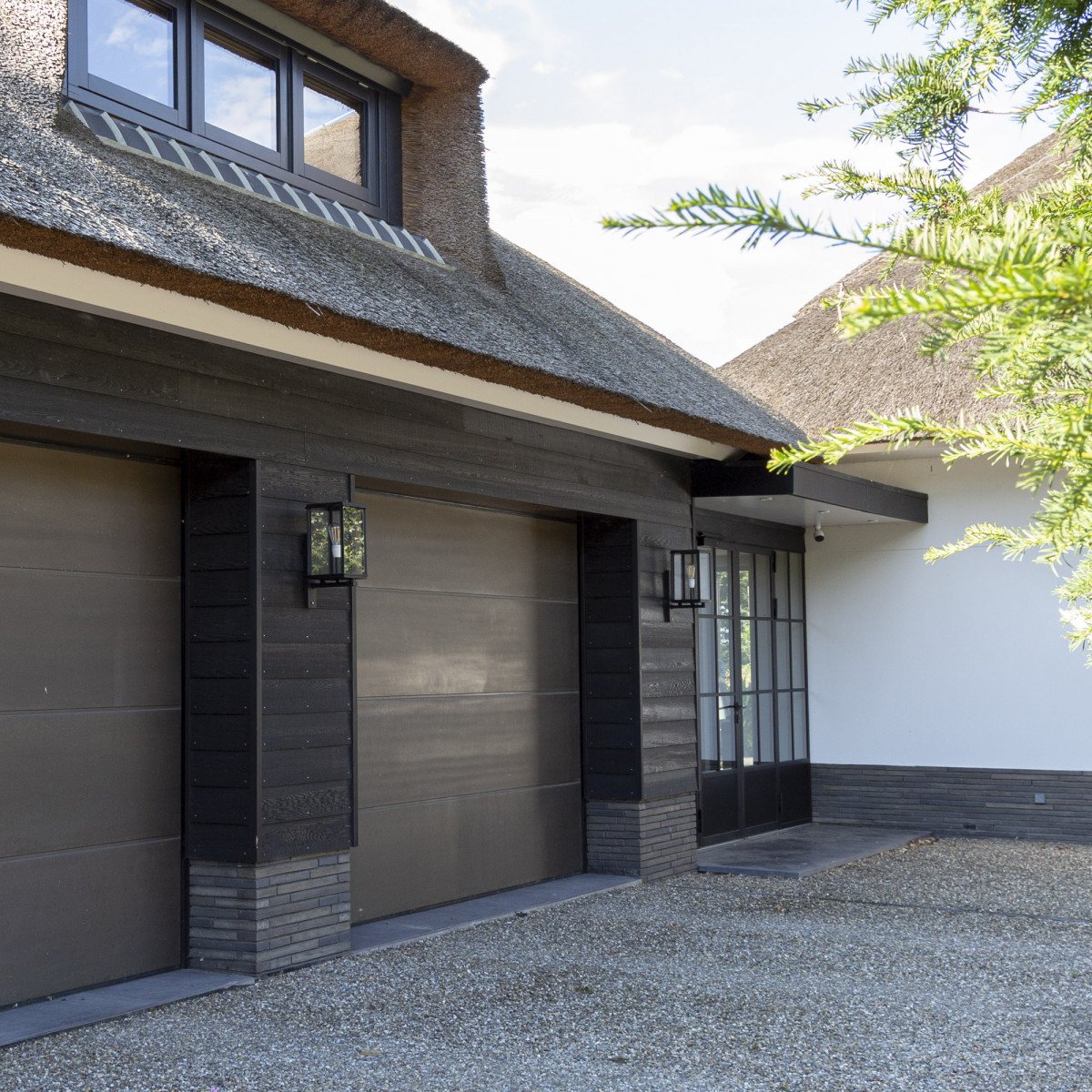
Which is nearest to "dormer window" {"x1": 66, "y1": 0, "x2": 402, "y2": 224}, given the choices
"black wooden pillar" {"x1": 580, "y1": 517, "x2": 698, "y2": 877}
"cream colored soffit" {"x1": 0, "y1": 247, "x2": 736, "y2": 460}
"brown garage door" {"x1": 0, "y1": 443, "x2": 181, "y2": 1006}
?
"cream colored soffit" {"x1": 0, "y1": 247, "x2": 736, "y2": 460}

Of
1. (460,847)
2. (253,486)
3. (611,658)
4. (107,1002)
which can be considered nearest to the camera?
(107,1002)

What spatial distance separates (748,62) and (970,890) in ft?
21.1

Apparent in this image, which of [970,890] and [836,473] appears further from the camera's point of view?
[836,473]

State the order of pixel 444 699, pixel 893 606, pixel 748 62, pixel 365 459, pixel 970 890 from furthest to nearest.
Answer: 1. pixel 893 606
2. pixel 970 890
3. pixel 444 699
4. pixel 365 459
5. pixel 748 62

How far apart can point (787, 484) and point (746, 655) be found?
6.81ft

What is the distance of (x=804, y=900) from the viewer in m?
7.34

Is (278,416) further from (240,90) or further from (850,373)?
(850,373)

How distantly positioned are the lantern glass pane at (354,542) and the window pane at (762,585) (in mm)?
5112

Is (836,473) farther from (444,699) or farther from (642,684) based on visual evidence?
(444,699)

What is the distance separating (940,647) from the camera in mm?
10391

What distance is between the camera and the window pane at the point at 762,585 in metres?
10.2

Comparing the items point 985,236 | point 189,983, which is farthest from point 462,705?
point 985,236

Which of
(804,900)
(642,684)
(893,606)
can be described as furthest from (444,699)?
(893,606)

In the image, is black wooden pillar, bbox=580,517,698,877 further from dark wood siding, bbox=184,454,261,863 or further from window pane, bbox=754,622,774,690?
dark wood siding, bbox=184,454,261,863
